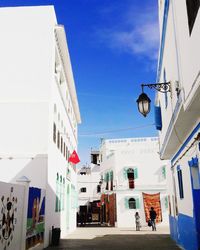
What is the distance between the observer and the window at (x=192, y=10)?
614cm

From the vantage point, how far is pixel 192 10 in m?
6.43

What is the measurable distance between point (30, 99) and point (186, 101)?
9631 millimetres

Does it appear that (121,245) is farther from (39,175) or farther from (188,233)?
(39,175)

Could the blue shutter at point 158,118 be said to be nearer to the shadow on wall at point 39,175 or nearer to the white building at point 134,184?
the shadow on wall at point 39,175

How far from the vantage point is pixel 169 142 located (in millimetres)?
12078

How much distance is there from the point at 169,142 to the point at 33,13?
33.8 ft

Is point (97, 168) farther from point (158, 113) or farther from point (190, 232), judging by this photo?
point (190, 232)

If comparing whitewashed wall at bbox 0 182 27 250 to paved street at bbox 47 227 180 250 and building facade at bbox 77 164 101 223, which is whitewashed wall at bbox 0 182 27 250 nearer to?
paved street at bbox 47 227 180 250

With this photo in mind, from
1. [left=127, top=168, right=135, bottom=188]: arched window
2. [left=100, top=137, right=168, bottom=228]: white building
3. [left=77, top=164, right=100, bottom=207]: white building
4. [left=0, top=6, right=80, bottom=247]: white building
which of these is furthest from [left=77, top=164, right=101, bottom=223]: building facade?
[left=0, top=6, right=80, bottom=247]: white building

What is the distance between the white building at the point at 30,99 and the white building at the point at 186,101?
6.00 meters

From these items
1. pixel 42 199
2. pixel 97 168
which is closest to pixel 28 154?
pixel 42 199

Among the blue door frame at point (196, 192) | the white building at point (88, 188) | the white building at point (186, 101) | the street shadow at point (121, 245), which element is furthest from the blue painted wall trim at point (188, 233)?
the white building at point (88, 188)

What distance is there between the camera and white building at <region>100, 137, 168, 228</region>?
29.3 meters

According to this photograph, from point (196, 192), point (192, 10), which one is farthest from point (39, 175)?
point (192, 10)
